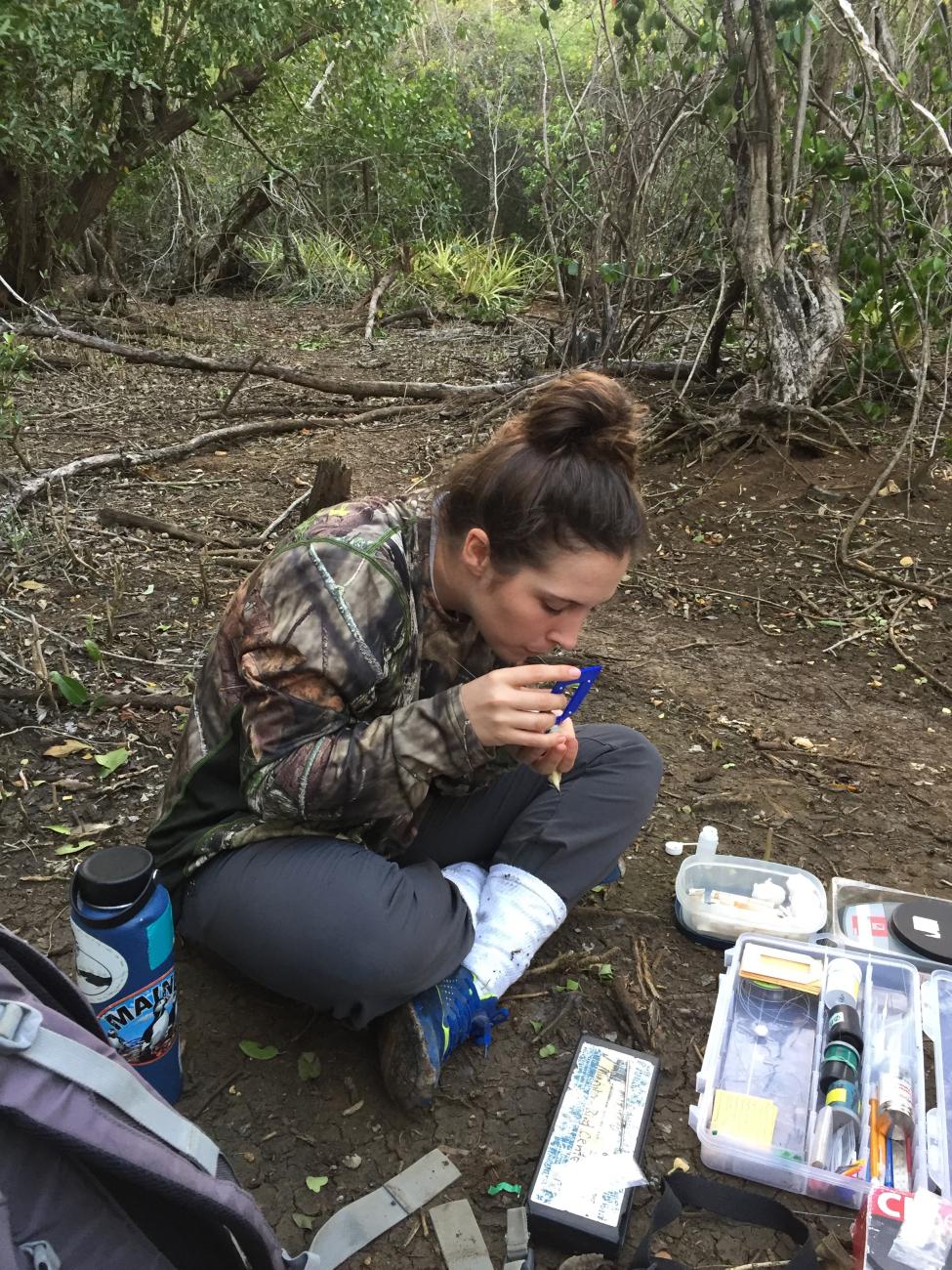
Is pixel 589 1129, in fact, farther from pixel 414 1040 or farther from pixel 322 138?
pixel 322 138

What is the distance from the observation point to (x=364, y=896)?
1.55 meters

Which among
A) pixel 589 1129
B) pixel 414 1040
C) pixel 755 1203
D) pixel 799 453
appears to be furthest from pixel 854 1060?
pixel 799 453

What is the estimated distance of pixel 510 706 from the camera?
4.79ft

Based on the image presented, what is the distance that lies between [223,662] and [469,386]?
4132 mm

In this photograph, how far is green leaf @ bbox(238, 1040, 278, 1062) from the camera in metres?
1.66

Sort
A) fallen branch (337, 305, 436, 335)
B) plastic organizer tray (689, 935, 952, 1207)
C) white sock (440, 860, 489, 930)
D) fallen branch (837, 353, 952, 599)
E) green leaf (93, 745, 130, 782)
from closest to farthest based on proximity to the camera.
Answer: plastic organizer tray (689, 935, 952, 1207) < white sock (440, 860, 489, 930) < green leaf (93, 745, 130, 782) < fallen branch (837, 353, 952, 599) < fallen branch (337, 305, 436, 335)

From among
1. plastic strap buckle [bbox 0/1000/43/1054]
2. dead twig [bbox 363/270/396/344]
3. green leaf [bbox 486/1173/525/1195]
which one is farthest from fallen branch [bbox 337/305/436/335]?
plastic strap buckle [bbox 0/1000/43/1054]

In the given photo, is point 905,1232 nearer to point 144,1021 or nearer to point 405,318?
point 144,1021

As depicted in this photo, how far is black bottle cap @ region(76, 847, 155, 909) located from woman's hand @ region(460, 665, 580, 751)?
524 mm

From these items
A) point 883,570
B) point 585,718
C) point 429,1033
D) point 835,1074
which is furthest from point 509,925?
point 883,570

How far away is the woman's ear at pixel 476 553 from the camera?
1545 millimetres

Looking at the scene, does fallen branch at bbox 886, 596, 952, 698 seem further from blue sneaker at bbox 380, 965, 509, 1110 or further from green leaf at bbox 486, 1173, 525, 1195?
green leaf at bbox 486, 1173, 525, 1195

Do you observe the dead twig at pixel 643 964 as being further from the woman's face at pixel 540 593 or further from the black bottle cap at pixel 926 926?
the woman's face at pixel 540 593

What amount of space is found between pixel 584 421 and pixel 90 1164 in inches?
46.4
